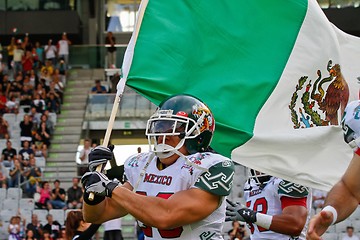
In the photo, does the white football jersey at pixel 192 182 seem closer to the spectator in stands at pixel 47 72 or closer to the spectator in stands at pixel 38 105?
the spectator in stands at pixel 38 105

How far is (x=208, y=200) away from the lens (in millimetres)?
5027

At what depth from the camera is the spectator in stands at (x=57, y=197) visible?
59.6 feet

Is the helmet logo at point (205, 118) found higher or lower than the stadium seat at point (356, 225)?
higher

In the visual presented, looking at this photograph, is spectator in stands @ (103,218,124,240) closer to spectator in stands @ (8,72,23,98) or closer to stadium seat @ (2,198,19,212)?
stadium seat @ (2,198,19,212)

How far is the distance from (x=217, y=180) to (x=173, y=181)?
28 centimetres

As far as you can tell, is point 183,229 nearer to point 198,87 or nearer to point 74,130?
point 198,87

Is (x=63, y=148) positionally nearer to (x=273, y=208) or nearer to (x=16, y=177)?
(x=16, y=177)

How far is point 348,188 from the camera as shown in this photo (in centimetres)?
470

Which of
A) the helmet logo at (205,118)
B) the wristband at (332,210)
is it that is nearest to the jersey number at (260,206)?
the helmet logo at (205,118)

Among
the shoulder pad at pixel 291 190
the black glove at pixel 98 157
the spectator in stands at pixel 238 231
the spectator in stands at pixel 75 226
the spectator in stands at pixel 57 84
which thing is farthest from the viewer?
the spectator in stands at pixel 57 84

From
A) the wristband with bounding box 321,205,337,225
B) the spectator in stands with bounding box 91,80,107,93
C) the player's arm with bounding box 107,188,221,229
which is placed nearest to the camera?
the wristband with bounding box 321,205,337,225

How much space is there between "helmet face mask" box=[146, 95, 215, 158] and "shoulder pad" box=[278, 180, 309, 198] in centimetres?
191

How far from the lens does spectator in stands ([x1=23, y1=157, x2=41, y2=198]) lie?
19.0 meters

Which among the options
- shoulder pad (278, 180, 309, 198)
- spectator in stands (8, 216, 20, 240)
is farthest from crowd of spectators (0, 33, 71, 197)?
shoulder pad (278, 180, 309, 198)
